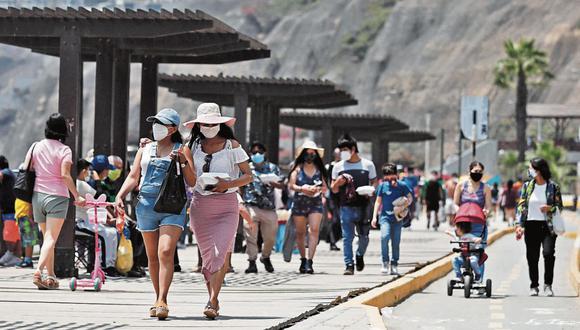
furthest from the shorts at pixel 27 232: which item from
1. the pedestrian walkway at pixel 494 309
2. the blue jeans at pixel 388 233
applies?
the pedestrian walkway at pixel 494 309

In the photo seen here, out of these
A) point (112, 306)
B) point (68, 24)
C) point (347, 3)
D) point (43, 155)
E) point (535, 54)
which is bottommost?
point (112, 306)

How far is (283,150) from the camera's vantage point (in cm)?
13625

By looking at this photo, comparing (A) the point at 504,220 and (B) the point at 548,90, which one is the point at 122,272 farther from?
(B) the point at 548,90

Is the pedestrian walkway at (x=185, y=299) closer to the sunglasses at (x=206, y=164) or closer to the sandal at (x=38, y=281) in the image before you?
the sandal at (x=38, y=281)

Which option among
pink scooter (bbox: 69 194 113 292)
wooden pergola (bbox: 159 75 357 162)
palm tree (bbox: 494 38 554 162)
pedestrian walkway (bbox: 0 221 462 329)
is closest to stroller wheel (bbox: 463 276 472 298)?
pedestrian walkway (bbox: 0 221 462 329)

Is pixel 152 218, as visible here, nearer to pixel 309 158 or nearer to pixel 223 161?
pixel 223 161

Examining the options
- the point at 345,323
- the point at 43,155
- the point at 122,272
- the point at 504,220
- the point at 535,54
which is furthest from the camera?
the point at 535,54

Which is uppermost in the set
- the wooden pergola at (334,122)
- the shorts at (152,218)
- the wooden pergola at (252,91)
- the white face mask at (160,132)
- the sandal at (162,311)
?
the wooden pergola at (334,122)

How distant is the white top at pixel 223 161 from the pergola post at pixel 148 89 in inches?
448

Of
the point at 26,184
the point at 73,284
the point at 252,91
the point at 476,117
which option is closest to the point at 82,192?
the point at 26,184

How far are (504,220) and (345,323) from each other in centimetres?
4983

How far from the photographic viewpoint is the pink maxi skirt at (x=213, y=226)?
1290cm

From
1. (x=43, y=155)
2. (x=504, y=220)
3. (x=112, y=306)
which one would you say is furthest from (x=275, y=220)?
(x=504, y=220)

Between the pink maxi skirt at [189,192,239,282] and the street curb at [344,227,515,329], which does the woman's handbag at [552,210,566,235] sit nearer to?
the street curb at [344,227,515,329]
